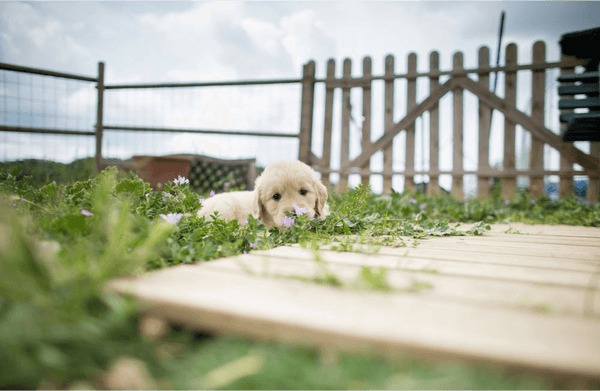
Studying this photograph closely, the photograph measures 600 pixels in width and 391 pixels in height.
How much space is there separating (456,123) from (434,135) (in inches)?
15.8

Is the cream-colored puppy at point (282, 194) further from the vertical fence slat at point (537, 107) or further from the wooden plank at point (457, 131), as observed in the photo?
the vertical fence slat at point (537, 107)

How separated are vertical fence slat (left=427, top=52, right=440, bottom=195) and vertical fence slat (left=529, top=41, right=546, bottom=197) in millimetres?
1428

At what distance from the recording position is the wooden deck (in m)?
0.71

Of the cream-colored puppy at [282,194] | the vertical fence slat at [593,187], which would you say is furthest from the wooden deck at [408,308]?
the vertical fence slat at [593,187]

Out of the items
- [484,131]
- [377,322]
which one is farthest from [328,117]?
[377,322]

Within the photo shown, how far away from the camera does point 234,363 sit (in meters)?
0.73

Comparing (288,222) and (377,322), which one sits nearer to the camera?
(377,322)

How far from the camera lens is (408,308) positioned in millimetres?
883

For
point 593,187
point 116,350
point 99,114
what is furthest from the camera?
point 99,114

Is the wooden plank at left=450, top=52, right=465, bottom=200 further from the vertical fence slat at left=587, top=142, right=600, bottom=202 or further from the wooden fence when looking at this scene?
the vertical fence slat at left=587, top=142, right=600, bottom=202

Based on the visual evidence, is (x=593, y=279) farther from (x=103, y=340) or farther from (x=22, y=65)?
(x=22, y=65)

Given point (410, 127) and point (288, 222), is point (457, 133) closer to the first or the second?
point (410, 127)

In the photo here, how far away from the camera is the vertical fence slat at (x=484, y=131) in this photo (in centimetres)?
606

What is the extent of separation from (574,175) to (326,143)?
3.98 metres
